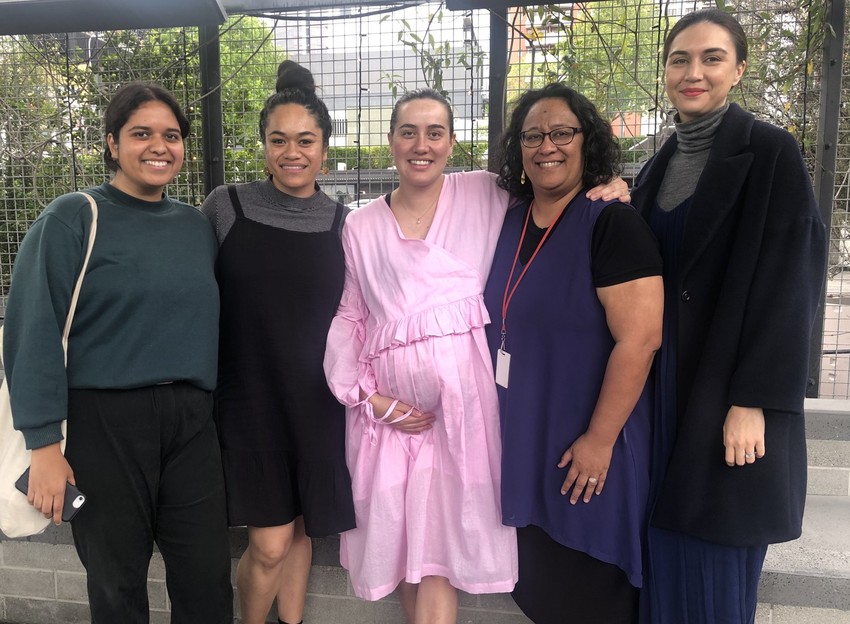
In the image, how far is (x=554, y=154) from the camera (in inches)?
66.2

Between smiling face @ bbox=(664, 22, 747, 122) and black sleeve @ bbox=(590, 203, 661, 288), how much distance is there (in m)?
0.33

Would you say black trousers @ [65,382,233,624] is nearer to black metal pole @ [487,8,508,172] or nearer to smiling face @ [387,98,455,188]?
smiling face @ [387,98,455,188]

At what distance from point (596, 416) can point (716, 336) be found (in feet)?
1.14

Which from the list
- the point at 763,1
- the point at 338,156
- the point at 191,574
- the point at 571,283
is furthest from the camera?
the point at 338,156

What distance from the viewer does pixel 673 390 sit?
1640 mm

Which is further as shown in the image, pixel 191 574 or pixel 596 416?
pixel 191 574

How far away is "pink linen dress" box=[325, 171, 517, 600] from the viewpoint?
5.70 feet

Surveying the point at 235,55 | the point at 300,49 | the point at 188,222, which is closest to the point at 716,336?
the point at 188,222

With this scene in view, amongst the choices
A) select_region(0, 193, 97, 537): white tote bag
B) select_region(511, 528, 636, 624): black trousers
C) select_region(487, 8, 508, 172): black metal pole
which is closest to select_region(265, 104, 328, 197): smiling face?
select_region(0, 193, 97, 537): white tote bag

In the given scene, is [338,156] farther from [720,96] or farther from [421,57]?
[720,96]

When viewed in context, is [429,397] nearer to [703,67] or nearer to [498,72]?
[703,67]

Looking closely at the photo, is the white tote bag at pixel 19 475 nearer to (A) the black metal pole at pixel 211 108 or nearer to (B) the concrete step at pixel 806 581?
(A) the black metal pole at pixel 211 108

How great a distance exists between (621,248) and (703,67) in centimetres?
50

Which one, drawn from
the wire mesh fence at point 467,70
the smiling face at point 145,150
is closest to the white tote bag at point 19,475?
the smiling face at point 145,150
